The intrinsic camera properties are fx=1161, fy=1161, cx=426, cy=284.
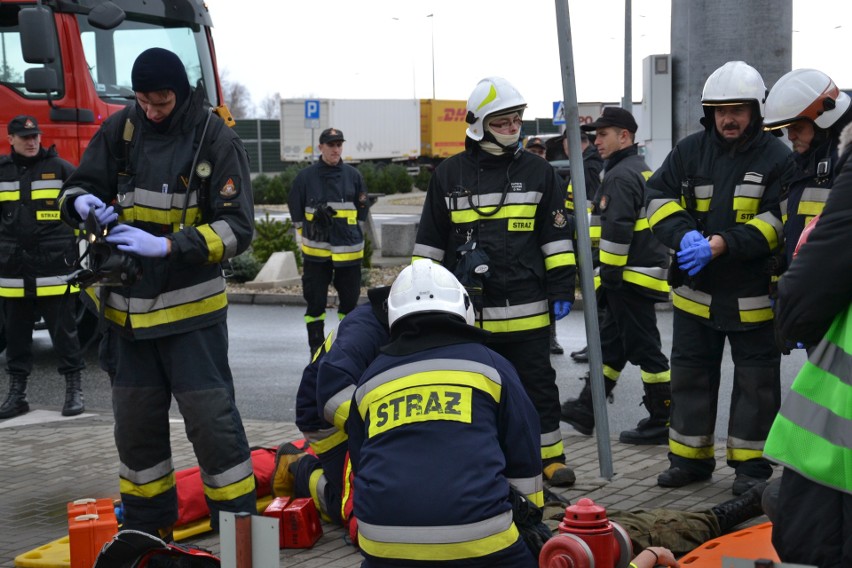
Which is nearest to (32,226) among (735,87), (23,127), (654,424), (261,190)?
(23,127)

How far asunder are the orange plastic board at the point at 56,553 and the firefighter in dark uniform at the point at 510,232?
5.93 feet

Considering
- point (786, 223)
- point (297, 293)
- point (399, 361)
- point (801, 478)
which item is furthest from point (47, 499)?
point (297, 293)

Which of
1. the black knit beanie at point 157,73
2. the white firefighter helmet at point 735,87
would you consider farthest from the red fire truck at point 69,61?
the white firefighter helmet at point 735,87

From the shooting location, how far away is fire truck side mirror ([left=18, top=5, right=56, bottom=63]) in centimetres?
960

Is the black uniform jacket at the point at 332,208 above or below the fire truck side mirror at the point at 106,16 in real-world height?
below

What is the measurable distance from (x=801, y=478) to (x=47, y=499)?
476 cm

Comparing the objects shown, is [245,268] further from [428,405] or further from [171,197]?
[428,405]

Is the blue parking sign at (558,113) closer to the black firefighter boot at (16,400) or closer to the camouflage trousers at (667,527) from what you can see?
the black firefighter boot at (16,400)

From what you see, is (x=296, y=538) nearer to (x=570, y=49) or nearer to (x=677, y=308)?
(x=677, y=308)

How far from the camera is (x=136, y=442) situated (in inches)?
206

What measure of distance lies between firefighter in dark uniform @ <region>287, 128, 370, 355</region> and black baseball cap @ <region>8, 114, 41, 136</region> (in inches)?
117

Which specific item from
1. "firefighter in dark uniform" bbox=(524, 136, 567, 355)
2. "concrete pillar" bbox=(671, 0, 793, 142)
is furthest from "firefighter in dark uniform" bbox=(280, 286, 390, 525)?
"firefighter in dark uniform" bbox=(524, 136, 567, 355)

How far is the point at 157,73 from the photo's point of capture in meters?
5.09

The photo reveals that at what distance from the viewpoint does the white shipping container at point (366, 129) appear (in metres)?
48.8
